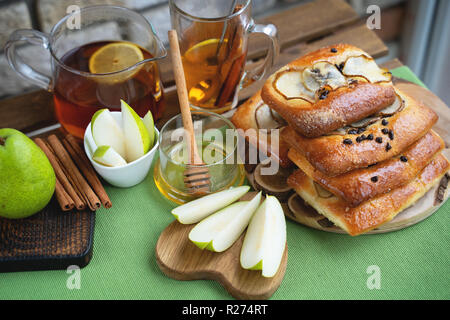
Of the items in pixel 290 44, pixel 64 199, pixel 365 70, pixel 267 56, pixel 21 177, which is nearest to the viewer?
pixel 21 177

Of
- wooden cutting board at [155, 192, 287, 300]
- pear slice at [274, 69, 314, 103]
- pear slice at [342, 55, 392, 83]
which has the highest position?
pear slice at [342, 55, 392, 83]

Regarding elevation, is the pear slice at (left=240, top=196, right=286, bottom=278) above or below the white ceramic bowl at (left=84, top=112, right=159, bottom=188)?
below

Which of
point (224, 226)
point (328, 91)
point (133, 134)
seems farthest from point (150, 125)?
point (328, 91)

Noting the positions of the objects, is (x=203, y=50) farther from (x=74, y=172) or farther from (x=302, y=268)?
(x=302, y=268)

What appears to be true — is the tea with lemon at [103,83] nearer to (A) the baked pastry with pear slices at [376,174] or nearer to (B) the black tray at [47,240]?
(B) the black tray at [47,240]

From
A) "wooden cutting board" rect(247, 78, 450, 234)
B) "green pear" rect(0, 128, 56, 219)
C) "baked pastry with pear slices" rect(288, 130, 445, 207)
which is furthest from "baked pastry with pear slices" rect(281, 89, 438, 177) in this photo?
"green pear" rect(0, 128, 56, 219)

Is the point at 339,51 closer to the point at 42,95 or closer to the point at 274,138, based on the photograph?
the point at 274,138

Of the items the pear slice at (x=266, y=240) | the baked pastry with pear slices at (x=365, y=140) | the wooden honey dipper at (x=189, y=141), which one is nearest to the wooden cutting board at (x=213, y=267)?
the pear slice at (x=266, y=240)

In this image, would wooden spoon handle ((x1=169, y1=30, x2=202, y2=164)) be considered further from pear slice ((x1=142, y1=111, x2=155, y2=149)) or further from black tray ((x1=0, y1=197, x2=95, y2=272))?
black tray ((x1=0, y1=197, x2=95, y2=272))
